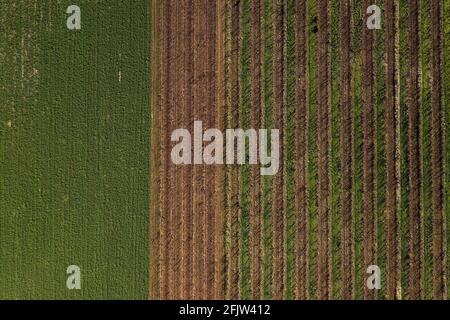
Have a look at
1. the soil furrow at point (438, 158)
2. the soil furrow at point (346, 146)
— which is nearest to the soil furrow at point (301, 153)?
the soil furrow at point (346, 146)

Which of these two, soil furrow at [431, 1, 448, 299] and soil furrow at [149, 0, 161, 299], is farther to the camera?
soil furrow at [149, 0, 161, 299]

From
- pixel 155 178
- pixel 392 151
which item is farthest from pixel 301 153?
pixel 155 178

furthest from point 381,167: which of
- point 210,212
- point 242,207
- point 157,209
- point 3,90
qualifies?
point 3,90

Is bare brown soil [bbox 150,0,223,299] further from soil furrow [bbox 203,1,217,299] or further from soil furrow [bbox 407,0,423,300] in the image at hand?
soil furrow [bbox 407,0,423,300]

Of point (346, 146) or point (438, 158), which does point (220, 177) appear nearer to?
point (346, 146)

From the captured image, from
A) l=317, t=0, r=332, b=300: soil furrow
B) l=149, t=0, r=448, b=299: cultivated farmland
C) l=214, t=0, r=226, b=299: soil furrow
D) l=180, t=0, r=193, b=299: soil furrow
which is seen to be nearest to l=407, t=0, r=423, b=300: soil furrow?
l=149, t=0, r=448, b=299: cultivated farmland

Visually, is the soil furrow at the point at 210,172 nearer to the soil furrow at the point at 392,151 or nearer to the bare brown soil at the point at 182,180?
the bare brown soil at the point at 182,180

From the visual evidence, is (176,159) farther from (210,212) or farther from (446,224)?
(446,224)
